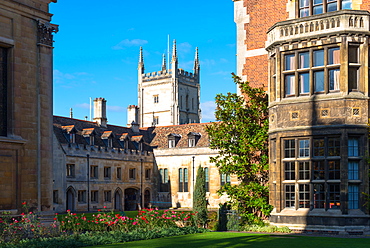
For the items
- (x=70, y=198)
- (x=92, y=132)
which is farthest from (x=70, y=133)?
(x=70, y=198)

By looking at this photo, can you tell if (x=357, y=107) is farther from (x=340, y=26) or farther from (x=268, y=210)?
(x=268, y=210)

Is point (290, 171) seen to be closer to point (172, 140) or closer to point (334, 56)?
point (334, 56)

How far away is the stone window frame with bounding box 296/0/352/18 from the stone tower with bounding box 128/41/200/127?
7223 centimetres

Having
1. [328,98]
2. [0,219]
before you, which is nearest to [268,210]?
[328,98]

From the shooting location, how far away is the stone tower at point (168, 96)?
9400 cm

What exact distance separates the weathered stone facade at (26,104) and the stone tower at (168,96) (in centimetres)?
7234

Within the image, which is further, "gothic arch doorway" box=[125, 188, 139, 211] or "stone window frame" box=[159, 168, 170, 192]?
"stone window frame" box=[159, 168, 170, 192]

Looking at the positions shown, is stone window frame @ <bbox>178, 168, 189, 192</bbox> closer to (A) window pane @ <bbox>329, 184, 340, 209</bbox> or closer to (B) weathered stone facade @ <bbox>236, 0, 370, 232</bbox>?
(B) weathered stone facade @ <bbox>236, 0, 370, 232</bbox>

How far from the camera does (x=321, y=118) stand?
60.7 ft

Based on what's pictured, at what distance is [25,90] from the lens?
19234 mm

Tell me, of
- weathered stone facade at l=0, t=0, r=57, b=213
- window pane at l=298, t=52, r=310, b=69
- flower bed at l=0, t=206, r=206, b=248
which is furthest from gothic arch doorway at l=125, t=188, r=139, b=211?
window pane at l=298, t=52, r=310, b=69

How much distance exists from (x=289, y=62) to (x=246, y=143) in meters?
3.85

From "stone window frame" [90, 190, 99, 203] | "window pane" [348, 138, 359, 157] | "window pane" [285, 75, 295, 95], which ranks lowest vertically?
"stone window frame" [90, 190, 99, 203]

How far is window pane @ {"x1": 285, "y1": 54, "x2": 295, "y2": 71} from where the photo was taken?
64.3ft
